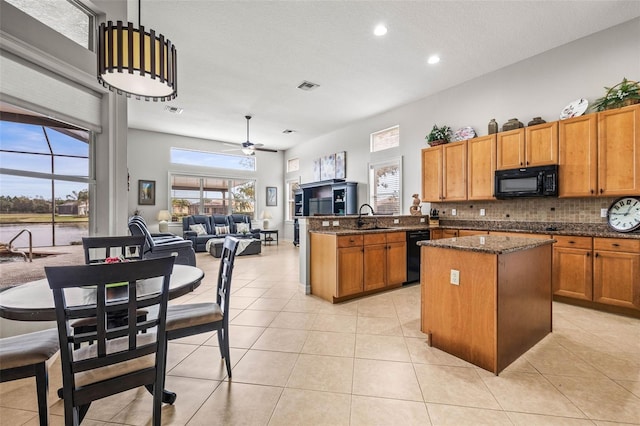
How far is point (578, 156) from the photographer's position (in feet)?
11.4

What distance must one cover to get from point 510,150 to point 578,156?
788 millimetres

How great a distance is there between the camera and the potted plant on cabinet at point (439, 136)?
504 centimetres

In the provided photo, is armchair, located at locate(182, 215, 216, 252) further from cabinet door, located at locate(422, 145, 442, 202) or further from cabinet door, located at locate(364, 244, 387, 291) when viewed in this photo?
cabinet door, located at locate(422, 145, 442, 202)

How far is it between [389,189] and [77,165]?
17.9ft

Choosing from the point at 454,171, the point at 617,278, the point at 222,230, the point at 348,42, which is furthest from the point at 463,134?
the point at 222,230

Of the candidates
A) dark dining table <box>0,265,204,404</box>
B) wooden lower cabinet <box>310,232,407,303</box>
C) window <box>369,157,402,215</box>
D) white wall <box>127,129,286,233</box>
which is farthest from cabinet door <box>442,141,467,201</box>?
white wall <box>127,129,286,233</box>

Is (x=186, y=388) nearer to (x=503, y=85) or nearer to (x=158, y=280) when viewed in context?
(x=158, y=280)

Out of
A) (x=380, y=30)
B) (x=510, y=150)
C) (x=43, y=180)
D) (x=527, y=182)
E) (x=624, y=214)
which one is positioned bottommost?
(x=624, y=214)

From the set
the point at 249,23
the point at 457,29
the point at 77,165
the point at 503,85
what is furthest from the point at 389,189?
the point at 77,165

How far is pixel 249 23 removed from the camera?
336 cm

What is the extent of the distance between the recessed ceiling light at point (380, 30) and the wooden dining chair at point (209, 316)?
3168 mm

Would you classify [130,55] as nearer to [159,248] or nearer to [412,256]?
[159,248]

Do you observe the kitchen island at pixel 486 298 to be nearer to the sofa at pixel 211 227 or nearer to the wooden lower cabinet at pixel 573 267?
the wooden lower cabinet at pixel 573 267

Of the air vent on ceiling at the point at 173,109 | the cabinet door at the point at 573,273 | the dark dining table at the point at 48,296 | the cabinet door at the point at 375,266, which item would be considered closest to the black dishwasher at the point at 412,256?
the cabinet door at the point at 375,266
